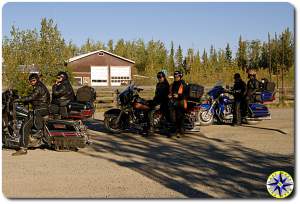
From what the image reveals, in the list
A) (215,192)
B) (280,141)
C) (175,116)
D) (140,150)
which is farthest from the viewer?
(175,116)

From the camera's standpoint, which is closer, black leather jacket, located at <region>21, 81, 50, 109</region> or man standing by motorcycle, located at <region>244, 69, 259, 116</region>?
black leather jacket, located at <region>21, 81, 50, 109</region>

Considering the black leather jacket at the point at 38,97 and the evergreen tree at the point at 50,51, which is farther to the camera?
the evergreen tree at the point at 50,51

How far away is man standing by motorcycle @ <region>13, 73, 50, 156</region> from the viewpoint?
8938 millimetres

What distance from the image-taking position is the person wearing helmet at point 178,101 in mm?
10922

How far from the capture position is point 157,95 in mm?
11430

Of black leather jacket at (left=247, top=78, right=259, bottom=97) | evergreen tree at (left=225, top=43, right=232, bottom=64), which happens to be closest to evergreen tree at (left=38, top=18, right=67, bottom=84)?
black leather jacket at (left=247, top=78, right=259, bottom=97)

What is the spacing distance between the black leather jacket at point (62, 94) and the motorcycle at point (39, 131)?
1.39ft

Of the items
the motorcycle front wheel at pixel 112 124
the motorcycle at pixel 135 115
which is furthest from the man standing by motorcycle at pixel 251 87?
the motorcycle front wheel at pixel 112 124

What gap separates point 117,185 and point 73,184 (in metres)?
0.65

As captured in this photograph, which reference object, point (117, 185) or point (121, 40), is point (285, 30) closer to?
point (117, 185)

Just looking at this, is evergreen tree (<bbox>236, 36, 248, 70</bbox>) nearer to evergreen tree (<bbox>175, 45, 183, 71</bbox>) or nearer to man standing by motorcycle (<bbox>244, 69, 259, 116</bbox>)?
evergreen tree (<bbox>175, 45, 183, 71</bbox>)

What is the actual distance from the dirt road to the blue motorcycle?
67.0 inches

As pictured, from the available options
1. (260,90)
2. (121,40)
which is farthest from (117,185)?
(121,40)

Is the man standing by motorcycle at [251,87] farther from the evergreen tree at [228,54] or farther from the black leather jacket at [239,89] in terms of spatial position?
the evergreen tree at [228,54]
